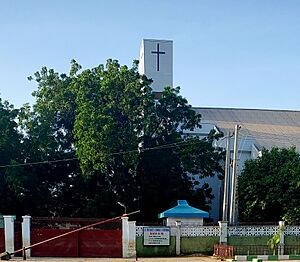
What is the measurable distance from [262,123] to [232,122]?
Result: 2446 millimetres

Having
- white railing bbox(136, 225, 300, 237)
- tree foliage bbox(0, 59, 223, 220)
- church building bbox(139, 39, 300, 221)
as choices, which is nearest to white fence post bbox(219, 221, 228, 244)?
white railing bbox(136, 225, 300, 237)

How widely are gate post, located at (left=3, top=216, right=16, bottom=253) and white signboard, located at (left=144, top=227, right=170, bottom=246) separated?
212 inches

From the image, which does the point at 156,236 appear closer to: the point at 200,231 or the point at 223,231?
the point at 200,231

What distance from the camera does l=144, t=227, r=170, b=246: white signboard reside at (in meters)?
22.4

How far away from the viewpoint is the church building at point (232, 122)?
3522cm

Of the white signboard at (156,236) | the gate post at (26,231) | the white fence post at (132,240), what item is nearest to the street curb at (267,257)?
the white signboard at (156,236)

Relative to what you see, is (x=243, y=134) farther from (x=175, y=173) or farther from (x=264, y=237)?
(x=264, y=237)

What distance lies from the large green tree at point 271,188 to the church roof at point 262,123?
207 inches

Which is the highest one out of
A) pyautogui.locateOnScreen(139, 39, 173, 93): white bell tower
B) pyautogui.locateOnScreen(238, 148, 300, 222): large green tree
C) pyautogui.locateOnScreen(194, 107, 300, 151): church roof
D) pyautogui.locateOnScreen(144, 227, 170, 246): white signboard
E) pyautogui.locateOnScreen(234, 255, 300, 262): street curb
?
pyautogui.locateOnScreen(139, 39, 173, 93): white bell tower

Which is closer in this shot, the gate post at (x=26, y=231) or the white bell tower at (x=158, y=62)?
the gate post at (x=26, y=231)

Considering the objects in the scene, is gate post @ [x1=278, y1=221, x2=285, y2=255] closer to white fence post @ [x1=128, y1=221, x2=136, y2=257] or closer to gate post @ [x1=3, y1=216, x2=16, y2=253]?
white fence post @ [x1=128, y1=221, x2=136, y2=257]

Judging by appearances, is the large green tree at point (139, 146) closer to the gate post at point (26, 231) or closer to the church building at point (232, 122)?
the church building at point (232, 122)

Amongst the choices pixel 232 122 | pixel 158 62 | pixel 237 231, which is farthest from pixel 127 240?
pixel 232 122

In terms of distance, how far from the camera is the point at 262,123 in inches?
1553
